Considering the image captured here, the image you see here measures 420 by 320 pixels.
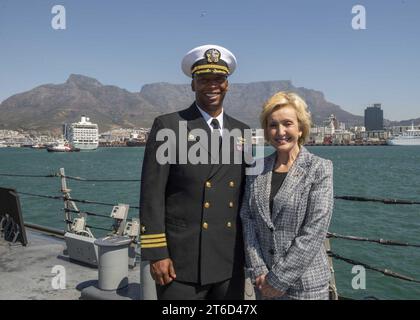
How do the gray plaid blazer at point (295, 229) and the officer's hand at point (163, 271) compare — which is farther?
the officer's hand at point (163, 271)

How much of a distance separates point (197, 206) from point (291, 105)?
3.34ft

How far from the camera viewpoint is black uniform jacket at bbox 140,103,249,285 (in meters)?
2.75

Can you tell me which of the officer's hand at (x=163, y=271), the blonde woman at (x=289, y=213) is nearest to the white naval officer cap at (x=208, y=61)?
the blonde woman at (x=289, y=213)

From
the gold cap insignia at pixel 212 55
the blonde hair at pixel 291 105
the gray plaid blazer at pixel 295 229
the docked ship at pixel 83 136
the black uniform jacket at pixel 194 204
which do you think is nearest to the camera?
the gray plaid blazer at pixel 295 229

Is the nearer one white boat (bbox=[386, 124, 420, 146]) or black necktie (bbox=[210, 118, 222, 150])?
black necktie (bbox=[210, 118, 222, 150])

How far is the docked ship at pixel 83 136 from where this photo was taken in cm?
16362

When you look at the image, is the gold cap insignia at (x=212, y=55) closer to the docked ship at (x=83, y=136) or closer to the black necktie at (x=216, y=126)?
the black necktie at (x=216, y=126)

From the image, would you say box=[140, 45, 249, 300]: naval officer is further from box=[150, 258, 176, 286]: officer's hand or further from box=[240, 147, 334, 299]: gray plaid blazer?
box=[240, 147, 334, 299]: gray plaid blazer

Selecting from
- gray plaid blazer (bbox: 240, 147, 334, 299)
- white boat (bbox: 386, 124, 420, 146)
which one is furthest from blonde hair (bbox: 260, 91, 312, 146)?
white boat (bbox: 386, 124, 420, 146)

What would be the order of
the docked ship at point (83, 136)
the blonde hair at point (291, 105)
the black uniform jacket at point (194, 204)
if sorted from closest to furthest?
the blonde hair at point (291, 105) < the black uniform jacket at point (194, 204) < the docked ship at point (83, 136)

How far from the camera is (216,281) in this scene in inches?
110

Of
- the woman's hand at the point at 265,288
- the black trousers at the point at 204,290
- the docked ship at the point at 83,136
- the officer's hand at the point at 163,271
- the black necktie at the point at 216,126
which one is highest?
the docked ship at the point at 83,136
